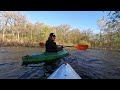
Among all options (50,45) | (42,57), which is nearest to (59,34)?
(50,45)

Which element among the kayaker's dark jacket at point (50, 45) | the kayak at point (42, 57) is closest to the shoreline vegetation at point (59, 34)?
the kayaker's dark jacket at point (50, 45)

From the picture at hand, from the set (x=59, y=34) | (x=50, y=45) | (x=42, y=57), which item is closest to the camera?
(x=59, y=34)

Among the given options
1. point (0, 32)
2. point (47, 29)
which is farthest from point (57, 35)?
point (0, 32)

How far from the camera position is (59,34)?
15.4 ft

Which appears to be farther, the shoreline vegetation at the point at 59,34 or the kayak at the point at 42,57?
the kayak at the point at 42,57

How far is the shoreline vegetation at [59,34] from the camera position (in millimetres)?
4406

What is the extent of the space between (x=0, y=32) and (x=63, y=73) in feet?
4.80

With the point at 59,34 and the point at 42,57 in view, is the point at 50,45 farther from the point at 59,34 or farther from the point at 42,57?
the point at 59,34

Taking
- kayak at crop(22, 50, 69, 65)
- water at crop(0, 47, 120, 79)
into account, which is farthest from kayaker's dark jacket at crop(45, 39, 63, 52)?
water at crop(0, 47, 120, 79)

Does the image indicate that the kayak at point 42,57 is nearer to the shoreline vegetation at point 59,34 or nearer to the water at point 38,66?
the water at point 38,66

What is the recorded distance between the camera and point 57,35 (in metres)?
4.62

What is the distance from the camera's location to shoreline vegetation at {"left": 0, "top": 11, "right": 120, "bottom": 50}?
4406 millimetres

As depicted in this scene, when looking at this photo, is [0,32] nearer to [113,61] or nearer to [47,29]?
[47,29]
